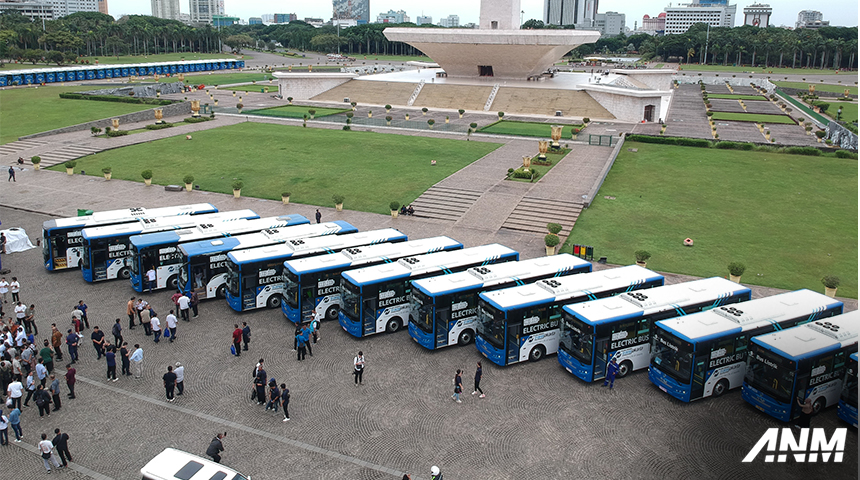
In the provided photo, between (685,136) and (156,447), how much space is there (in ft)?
184

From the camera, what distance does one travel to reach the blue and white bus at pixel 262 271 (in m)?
24.4

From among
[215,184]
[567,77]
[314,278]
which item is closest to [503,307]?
[314,278]

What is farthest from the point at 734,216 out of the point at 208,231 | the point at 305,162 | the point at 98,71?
the point at 98,71

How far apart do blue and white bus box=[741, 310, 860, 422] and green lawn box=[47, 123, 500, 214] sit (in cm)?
2339

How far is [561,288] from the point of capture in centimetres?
2155

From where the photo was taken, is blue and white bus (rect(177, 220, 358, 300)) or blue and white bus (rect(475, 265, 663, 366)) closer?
blue and white bus (rect(475, 265, 663, 366))

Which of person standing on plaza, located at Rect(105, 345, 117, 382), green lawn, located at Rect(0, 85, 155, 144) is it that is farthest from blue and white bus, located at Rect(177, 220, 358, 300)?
green lawn, located at Rect(0, 85, 155, 144)

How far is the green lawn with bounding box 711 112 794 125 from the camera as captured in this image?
74.8 metres

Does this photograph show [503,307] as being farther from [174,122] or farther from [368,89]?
Result: [368,89]

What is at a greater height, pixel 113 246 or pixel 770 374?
Answer: pixel 113 246

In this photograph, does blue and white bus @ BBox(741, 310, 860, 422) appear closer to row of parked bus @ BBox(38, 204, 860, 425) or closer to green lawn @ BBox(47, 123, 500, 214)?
row of parked bus @ BBox(38, 204, 860, 425)

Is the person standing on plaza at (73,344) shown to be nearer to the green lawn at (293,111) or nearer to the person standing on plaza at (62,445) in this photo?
the person standing on plaza at (62,445)

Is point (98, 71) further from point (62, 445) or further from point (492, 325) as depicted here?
point (492, 325)

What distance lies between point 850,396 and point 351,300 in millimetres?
15229
